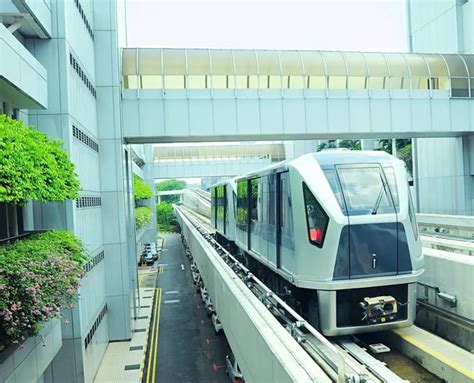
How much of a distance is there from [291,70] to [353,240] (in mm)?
11469

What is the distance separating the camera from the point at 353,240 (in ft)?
23.6

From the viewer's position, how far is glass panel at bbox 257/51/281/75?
1706 centimetres

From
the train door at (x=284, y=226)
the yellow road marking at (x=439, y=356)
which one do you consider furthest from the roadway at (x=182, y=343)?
the yellow road marking at (x=439, y=356)

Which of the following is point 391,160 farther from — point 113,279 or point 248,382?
point 113,279

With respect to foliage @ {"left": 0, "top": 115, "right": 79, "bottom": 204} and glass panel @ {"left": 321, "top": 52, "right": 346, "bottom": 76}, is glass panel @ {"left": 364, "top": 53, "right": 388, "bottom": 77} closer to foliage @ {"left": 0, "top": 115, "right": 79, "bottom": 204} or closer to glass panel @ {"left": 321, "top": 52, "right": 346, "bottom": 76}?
glass panel @ {"left": 321, "top": 52, "right": 346, "bottom": 76}

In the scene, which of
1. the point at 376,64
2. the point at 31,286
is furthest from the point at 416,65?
the point at 31,286

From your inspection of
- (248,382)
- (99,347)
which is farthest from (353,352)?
(99,347)

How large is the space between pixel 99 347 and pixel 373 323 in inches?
378

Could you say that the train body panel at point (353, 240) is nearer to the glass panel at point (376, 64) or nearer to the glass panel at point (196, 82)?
the glass panel at point (196, 82)

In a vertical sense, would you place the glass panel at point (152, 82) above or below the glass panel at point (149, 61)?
below

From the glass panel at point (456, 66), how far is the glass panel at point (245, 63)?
8.24 m

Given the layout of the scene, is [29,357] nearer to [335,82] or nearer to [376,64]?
[335,82]

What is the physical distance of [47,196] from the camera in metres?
6.90

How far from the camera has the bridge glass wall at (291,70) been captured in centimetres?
1656
